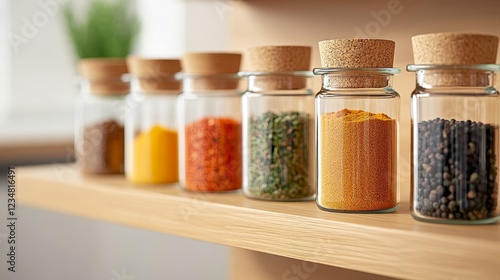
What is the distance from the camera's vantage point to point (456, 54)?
0.75 metres

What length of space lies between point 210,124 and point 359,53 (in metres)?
0.30

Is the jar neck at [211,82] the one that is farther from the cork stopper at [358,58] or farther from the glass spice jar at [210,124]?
the cork stopper at [358,58]

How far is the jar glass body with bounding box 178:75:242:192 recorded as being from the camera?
3.40 ft

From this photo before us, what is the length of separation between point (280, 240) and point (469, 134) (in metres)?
0.26

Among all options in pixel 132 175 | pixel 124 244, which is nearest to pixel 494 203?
pixel 132 175

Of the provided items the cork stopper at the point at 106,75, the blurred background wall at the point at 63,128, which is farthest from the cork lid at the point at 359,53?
the blurred background wall at the point at 63,128

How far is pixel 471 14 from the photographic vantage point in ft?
3.06

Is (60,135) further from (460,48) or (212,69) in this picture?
(460,48)

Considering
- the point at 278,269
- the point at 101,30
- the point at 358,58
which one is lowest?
the point at 278,269

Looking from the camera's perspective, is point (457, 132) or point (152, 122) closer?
point (457, 132)

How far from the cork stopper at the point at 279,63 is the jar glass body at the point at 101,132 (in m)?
0.39

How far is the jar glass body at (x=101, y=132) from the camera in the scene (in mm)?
1258

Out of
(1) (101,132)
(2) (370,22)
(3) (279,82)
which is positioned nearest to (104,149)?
(1) (101,132)

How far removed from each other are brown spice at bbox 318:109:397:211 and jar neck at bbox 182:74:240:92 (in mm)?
265
